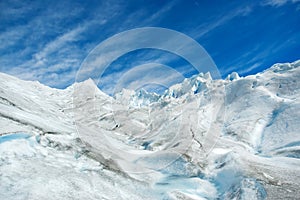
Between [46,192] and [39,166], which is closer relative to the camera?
[46,192]

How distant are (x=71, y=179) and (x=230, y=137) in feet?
130

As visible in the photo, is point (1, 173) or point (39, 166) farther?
point (39, 166)

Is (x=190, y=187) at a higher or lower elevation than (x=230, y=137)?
lower

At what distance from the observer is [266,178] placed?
17156 mm

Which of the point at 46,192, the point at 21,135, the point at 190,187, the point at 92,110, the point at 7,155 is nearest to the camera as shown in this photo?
the point at 46,192

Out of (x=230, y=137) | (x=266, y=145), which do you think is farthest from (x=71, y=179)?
(x=230, y=137)

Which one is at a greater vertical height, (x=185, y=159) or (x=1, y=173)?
(x=185, y=159)

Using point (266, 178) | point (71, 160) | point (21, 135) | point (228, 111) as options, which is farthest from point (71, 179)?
point (228, 111)

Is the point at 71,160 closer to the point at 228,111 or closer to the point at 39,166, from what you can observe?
the point at 39,166

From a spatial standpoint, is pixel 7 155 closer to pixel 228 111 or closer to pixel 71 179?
pixel 71 179

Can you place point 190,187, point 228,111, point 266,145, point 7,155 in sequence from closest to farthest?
point 7,155 → point 190,187 → point 266,145 → point 228,111

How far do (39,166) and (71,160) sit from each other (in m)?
2.94

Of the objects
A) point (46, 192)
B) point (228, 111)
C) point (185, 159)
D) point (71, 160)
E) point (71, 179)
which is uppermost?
point (228, 111)

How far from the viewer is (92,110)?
85750mm
